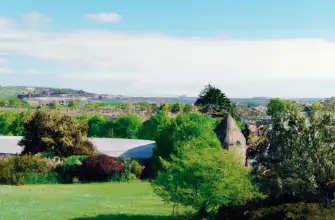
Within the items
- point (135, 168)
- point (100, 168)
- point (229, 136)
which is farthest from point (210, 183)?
point (229, 136)

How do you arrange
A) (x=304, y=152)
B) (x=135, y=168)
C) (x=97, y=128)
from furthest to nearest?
(x=97, y=128) → (x=135, y=168) → (x=304, y=152)

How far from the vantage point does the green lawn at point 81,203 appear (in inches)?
790

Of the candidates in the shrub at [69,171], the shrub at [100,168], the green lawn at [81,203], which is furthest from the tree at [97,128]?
the green lawn at [81,203]

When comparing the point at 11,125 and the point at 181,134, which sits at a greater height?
the point at 181,134

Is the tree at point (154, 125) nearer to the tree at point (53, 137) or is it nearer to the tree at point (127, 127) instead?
the tree at point (127, 127)

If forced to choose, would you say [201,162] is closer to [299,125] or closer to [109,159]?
[299,125]

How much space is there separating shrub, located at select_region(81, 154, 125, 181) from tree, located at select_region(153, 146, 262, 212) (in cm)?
1397

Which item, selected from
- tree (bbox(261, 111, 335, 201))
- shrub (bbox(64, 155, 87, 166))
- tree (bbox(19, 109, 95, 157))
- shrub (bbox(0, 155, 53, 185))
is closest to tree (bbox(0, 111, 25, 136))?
tree (bbox(19, 109, 95, 157))

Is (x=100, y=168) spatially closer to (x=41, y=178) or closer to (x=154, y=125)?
(x=41, y=178)

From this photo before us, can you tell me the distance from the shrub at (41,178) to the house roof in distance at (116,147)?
305 inches

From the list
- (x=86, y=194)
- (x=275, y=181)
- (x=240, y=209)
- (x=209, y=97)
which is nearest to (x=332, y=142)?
(x=275, y=181)

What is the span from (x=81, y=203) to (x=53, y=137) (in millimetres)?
16958

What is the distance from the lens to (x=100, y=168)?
32344 mm

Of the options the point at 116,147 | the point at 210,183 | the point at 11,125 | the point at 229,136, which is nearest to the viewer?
the point at 210,183
